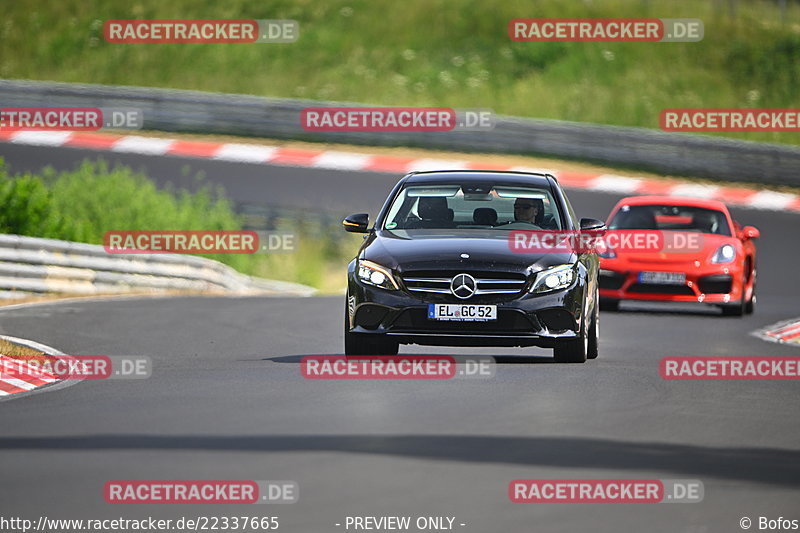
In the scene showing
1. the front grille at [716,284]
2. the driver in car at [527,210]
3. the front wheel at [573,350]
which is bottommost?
the front wheel at [573,350]

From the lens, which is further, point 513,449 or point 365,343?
point 365,343

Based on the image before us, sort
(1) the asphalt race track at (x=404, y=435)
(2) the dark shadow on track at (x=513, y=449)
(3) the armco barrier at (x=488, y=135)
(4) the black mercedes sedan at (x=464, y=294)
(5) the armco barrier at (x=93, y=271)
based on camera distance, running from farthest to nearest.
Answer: (3) the armco barrier at (x=488, y=135) → (5) the armco barrier at (x=93, y=271) → (4) the black mercedes sedan at (x=464, y=294) → (2) the dark shadow on track at (x=513, y=449) → (1) the asphalt race track at (x=404, y=435)

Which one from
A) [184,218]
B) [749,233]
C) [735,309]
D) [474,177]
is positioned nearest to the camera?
[474,177]

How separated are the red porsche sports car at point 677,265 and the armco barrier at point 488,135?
10.2 m

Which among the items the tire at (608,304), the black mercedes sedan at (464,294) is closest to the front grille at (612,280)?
the tire at (608,304)

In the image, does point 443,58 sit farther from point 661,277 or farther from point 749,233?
point 661,277

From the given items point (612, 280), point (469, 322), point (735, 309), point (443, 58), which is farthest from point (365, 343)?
point (443, 58)

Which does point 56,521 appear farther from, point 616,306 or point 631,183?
point 631,183

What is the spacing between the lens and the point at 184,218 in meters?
27.8

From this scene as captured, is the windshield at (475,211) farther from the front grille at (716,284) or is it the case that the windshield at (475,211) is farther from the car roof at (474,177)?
the front grille at (716,284)

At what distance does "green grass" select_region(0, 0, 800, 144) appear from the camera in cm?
4372

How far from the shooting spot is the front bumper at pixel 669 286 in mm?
19672

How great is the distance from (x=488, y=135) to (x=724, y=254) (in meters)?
13.4

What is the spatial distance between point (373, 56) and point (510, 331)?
35.1 m
